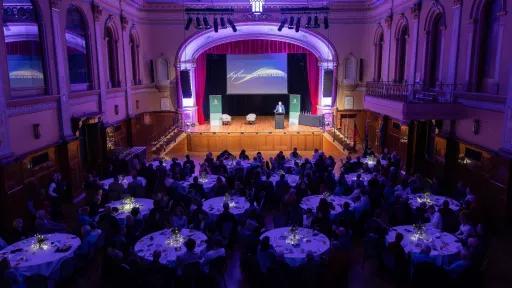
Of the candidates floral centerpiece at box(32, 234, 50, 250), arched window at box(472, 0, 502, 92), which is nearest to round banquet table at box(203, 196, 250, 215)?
floral centerpiece at box(32, 234, 50, 250)

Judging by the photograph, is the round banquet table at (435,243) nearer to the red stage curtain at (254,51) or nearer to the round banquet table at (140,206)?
the round banquet table at (140,206)

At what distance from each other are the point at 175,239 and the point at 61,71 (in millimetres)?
7245

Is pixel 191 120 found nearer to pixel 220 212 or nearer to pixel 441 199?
pixel 220 212

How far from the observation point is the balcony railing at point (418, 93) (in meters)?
12.1

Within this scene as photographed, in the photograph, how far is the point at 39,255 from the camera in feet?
23.5

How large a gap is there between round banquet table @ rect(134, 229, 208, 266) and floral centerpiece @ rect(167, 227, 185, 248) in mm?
65

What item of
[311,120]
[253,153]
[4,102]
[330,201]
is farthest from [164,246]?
[311,120]

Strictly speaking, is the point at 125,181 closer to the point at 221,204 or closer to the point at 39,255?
the point at 221,204

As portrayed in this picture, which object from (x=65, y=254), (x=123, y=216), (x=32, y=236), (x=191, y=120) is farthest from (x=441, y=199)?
(x=191, y=120)

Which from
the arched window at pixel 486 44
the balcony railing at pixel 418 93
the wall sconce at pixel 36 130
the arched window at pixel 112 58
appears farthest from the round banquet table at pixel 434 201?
the arched window at pixel 112 58

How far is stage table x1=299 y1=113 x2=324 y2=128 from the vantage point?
20344mm

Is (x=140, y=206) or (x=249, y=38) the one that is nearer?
(x=140, y=206)

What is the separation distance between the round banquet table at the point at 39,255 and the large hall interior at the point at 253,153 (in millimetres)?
41

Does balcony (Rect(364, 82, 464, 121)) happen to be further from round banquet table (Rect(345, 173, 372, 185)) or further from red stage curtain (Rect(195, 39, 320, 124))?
red stage curtain (Rect(195, 39, 320, 124))
